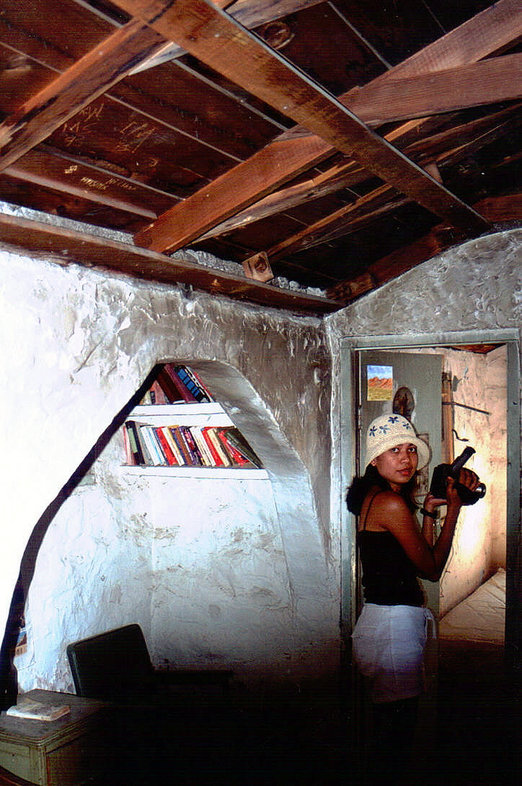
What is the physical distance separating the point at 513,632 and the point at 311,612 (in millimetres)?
1024

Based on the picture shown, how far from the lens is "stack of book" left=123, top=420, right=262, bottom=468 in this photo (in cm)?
343

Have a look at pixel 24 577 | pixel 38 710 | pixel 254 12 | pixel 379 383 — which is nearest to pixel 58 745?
pixel 38 710

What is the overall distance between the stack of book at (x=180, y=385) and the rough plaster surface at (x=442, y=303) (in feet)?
2.45

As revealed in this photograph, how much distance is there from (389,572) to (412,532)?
184 mm

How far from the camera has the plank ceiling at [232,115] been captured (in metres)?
1.22

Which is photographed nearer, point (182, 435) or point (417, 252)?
point (417, 252)

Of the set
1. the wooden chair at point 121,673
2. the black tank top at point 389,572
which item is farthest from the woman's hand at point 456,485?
the wooden chair at point 121,673

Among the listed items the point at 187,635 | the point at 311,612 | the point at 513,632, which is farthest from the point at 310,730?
the point at 513,632

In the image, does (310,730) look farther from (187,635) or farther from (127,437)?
(127,437)

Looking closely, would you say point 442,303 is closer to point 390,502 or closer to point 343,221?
point 343,221

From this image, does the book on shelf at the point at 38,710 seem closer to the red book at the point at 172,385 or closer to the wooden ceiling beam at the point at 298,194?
the red book at the point at 172,385

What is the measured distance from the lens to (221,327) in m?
2.58

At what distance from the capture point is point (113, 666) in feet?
10.0

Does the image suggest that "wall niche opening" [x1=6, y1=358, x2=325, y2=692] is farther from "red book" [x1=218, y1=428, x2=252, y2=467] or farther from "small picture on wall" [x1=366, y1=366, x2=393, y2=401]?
"small picture on wall" [x1=366, y1=366, x2=393, y2=401]
